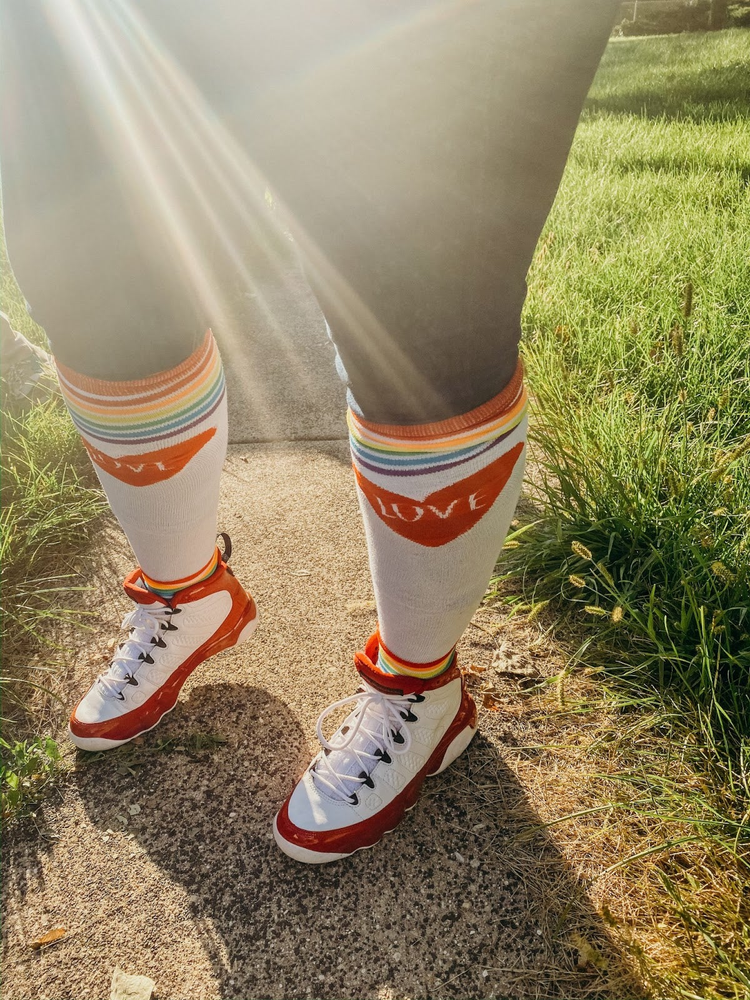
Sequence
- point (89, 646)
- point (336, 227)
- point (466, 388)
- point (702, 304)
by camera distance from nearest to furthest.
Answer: point (336, 227), point (466, 388), point (89, 646), point (702, 304)

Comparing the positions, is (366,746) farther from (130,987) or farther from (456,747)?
(130,987)

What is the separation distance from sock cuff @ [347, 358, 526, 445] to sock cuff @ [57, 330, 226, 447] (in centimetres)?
36

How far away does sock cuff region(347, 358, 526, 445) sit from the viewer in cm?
76

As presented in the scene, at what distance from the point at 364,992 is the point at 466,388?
81 cm

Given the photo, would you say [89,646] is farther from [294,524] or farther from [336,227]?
[336,227]

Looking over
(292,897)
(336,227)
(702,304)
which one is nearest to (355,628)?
(292,897)

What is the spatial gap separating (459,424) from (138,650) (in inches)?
32.0

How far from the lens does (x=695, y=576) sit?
1.24 meters

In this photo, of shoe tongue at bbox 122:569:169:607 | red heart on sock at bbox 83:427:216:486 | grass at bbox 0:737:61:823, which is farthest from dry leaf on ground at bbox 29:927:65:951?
red heart on sock at bbox 83:427:216:486

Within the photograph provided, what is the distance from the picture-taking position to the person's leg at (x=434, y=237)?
1.87 ft

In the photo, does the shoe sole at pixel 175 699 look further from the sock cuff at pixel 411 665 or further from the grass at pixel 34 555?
the sock cuff at pixel 411 665

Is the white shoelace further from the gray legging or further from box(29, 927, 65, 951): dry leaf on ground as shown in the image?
the gray legging

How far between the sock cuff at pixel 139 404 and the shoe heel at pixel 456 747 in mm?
673

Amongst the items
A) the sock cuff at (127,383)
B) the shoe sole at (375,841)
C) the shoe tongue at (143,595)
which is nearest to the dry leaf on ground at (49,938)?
the shoe sole at (375,841)
